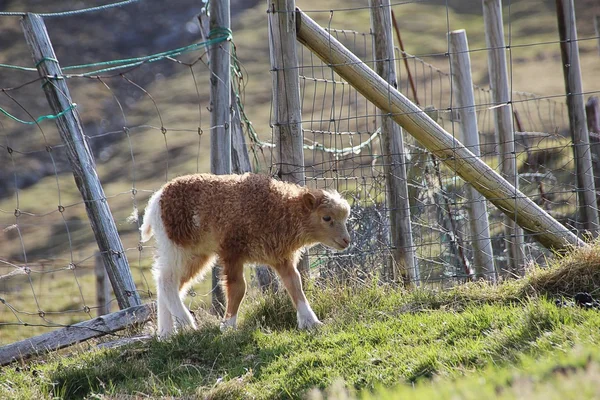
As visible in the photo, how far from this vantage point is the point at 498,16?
33.7ft

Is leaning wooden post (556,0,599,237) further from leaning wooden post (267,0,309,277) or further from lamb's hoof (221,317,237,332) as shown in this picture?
lamb's hoof (221,317,237,332)

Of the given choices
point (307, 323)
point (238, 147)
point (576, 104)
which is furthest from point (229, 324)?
point (576, 104)

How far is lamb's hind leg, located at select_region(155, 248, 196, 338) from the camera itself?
295 inches

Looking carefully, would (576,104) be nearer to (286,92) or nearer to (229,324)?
(286,92)

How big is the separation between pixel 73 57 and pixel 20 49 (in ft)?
19.2

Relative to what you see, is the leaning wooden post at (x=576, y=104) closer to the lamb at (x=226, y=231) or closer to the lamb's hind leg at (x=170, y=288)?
the lamb at (x=226, y=231)

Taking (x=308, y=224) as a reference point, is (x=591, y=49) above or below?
above

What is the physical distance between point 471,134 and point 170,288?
4854 millimetres

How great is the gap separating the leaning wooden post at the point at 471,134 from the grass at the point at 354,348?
274 centimetres

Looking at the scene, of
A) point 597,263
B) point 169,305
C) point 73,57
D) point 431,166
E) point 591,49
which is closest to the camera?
point 597,263

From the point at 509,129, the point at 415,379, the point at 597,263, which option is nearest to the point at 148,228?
the point at 415,379

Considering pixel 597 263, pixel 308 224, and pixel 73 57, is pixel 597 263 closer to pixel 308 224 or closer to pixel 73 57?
pixel 308 224

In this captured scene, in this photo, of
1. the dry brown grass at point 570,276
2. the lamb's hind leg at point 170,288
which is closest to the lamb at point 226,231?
the lamb's hind leg at point 170,288

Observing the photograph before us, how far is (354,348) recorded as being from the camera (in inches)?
233
